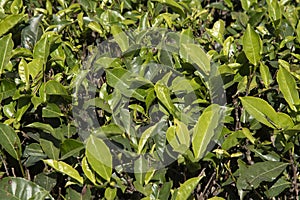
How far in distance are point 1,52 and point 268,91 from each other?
102cm

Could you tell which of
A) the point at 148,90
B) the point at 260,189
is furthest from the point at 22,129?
the point at 260,189

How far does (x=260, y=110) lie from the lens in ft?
6.01

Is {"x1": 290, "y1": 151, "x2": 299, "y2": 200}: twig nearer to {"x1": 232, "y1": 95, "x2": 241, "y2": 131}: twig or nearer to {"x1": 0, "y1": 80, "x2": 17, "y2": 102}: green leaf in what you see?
{"x1": 232, "y1": 95, "x2": 241, "y2": 131}: twig

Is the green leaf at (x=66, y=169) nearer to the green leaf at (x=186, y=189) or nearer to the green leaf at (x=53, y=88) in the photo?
the green leaf at (x=53, y=88)

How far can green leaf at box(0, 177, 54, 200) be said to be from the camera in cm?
189

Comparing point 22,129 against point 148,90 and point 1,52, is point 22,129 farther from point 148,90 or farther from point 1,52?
point 148,90

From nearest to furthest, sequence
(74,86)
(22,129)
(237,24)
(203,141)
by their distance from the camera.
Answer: (203,141), (74,86), (22,129), (237,24)

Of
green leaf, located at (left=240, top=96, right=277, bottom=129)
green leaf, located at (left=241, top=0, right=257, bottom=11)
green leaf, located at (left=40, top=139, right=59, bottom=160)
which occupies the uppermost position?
green leaf, located at (left=241, top=0, right=257, bottom=11)

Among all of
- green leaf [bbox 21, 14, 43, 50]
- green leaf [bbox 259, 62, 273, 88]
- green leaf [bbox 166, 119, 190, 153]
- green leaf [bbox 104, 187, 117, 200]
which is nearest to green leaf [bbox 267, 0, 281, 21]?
green leaf [bbox 259, 62, 273, 88]

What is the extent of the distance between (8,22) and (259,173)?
1.13 m

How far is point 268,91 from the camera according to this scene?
2.16 metres

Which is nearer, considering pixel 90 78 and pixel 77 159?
pixel 77 159

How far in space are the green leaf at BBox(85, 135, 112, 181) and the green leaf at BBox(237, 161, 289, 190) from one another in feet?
1.55

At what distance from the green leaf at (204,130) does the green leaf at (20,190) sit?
0.54 m
